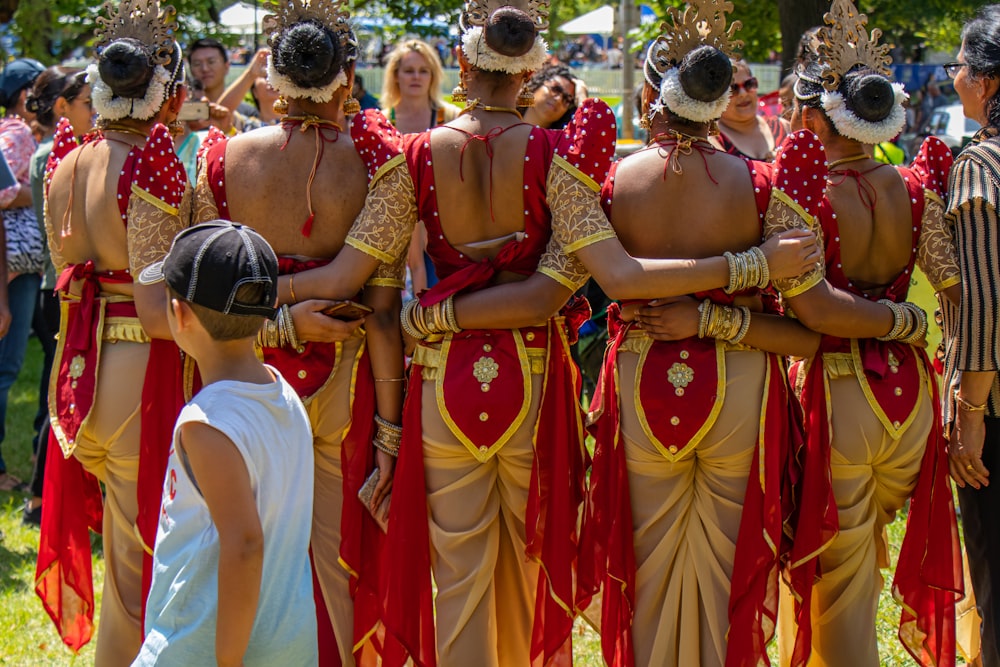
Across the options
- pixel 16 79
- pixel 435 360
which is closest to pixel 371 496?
pixel 435 360

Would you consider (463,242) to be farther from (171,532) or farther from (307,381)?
(171,532)

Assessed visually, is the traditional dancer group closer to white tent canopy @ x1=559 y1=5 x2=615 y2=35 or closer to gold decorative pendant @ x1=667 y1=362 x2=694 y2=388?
gold decorative pendant @ x1=667 y1=362 x2=694 y2=388

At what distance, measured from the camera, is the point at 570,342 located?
3.36 m

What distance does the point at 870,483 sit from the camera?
3330 millimetres

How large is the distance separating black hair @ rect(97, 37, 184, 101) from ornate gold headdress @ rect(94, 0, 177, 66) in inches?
1.2

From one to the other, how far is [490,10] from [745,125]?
276 cm

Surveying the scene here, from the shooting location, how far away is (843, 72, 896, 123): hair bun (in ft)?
10.6

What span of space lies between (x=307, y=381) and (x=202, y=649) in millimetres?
1284

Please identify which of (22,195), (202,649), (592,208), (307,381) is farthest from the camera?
(22,195)

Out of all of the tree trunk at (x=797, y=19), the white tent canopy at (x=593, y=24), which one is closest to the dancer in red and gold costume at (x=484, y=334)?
the tree trunk at (x=797, y=19)

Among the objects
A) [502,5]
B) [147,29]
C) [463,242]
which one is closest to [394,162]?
[463,242]

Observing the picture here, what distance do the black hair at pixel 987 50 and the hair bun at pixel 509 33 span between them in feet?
4.32

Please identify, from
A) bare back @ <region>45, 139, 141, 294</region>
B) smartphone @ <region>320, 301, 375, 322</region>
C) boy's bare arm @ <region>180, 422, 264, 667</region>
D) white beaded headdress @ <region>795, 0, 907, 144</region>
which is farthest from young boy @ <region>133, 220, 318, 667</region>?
white beaded headdress @ <region>795, 0, 907, 144</region>

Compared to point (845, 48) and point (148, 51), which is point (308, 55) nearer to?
point (148, 51)
